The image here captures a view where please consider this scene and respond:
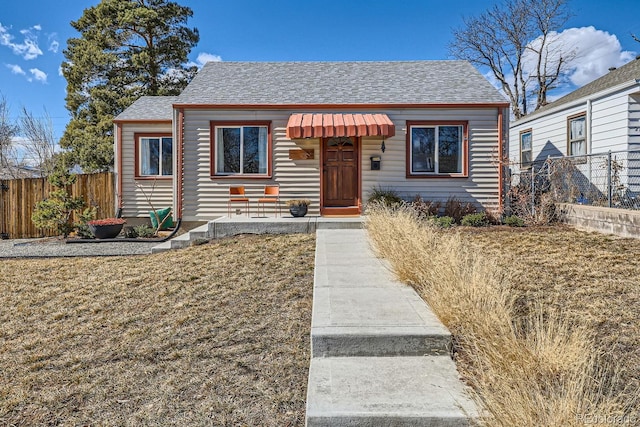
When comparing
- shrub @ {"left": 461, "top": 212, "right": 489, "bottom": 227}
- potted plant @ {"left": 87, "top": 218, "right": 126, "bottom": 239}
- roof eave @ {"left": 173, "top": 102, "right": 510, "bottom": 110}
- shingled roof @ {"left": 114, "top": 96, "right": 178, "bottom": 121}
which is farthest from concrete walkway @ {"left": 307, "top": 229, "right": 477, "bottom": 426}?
shingled roof @ {"left": 114, "top": 96, "right": 178, "bottom": 121}

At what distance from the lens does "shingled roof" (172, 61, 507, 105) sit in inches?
428

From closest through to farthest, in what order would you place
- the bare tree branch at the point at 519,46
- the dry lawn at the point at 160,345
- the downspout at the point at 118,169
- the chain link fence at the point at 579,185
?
1. the dry lawn at the point at 160,345
2. the chain link fence at the point at 579,185
3. the downspout at the point at 118,169
4. the bare tree branch at the point at 519,46

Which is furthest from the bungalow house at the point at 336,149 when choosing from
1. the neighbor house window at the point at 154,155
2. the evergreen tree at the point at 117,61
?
the evergreen tree at the point at 117,61

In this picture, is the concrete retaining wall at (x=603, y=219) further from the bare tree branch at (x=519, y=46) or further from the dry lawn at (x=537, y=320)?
the bare tree branch at (x=519, y=46)

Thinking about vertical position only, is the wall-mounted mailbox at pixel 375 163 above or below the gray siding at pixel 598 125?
below

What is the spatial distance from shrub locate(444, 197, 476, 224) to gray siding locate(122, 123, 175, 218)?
8463 mm

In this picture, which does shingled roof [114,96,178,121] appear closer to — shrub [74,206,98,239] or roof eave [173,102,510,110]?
roof eave [173,102,510,110]

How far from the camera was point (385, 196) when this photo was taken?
10367 mm

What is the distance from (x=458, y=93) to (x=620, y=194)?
4.92 metres

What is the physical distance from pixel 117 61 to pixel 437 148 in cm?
1793

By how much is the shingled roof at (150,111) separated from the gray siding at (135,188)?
23 centimetres

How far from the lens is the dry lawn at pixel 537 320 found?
1.97 meters

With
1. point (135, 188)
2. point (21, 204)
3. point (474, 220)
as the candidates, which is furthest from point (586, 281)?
point (21, 204)

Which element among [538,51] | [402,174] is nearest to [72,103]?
[402,174]
